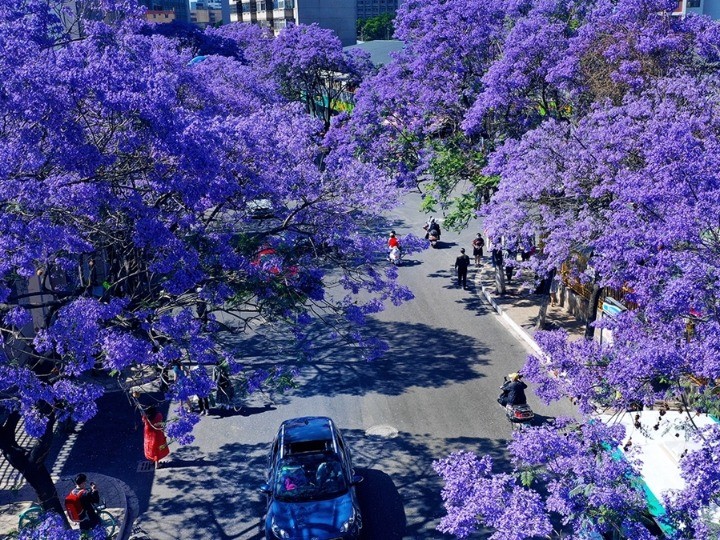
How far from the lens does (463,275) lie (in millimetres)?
24172

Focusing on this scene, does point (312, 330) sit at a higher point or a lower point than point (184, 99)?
lower

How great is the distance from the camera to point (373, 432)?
50.7 feet

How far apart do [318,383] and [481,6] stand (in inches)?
509

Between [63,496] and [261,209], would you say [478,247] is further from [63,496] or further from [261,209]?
[63,496]

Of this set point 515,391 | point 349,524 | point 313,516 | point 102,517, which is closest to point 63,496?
point 102,517

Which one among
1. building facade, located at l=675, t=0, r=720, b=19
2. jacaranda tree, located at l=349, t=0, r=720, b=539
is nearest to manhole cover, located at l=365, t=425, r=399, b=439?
jacaranda tree, located at l=349, t=0, r=720, b=539

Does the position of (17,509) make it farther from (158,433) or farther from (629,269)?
(629,269)

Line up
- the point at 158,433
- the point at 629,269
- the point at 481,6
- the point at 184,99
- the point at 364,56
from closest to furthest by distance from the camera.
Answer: the point at 629,269, the point at 158,433, the point at 184,99, the point at 481,6, the point at 364,56

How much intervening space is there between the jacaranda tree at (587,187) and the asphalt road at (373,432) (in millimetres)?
2354

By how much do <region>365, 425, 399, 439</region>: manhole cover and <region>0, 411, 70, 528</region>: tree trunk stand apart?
6.35 meters

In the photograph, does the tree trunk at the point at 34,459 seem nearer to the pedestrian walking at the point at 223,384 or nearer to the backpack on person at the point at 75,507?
the backpack on person at the point at 75,507

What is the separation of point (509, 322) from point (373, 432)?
740 centimetres

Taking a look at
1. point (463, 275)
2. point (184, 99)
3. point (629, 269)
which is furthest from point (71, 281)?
point (629, 269)

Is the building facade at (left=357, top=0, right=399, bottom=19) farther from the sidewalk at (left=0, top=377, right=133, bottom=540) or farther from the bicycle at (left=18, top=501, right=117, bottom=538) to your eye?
the bicycle at (left=18, top=501, right=117, bottom=538)
